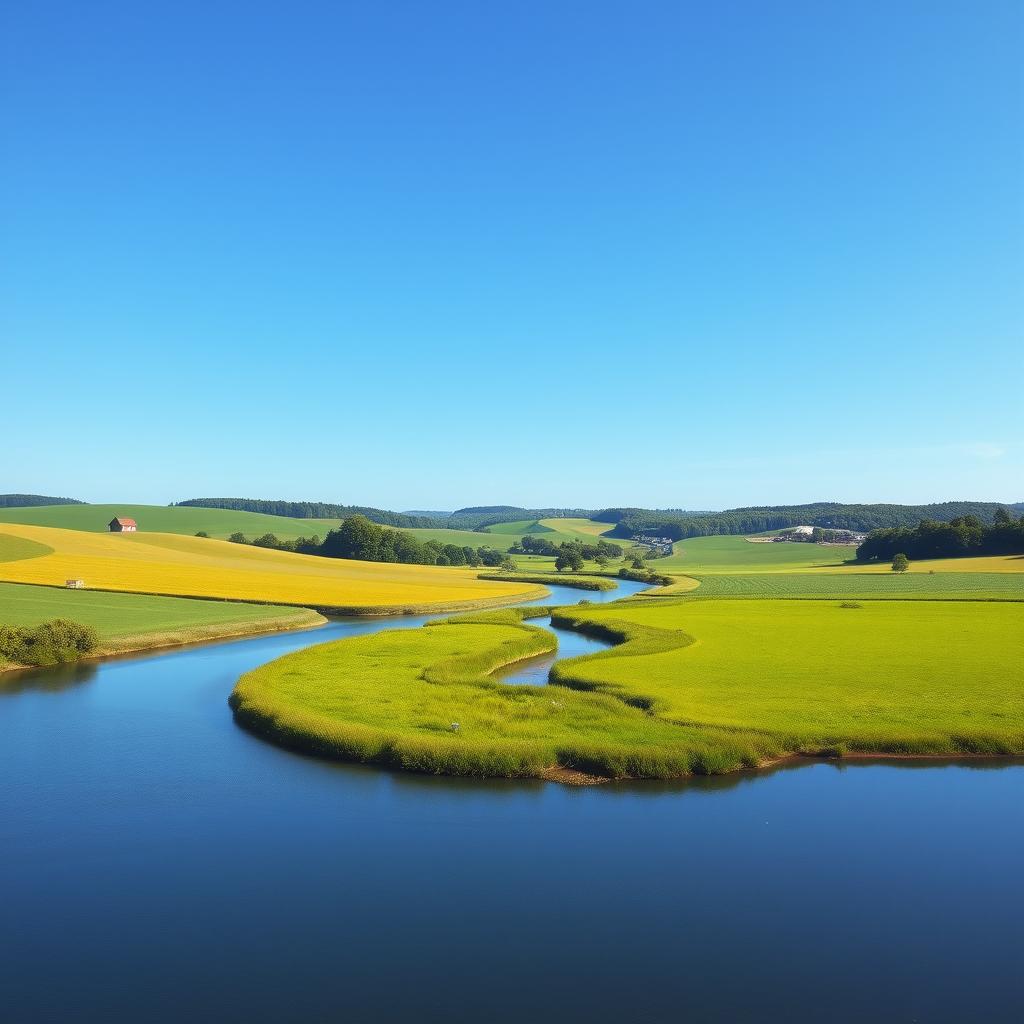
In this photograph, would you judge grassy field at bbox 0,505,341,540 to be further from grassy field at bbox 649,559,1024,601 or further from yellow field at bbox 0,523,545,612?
grassy field at bbox 649,559,1024,601

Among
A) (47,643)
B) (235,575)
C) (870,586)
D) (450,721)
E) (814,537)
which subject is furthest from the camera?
(814,537)

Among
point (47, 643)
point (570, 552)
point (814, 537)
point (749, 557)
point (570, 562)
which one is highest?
point (814, 537)

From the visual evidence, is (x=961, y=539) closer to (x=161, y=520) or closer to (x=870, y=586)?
(x=870, y=586)

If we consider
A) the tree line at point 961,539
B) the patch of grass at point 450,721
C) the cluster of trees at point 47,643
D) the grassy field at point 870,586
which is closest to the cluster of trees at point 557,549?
the grassy field at point 870,586

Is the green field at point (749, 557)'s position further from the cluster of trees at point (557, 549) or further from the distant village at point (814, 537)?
the cluster of trees at point (557, 549)

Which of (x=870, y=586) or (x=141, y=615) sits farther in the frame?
(x=870, y=586)

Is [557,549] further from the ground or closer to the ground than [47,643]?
further from the ground

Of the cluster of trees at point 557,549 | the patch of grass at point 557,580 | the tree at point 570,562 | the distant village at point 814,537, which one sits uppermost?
the distant village at point 814,537

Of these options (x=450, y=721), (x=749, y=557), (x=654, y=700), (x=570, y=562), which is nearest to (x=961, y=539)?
(x=749, y=557)

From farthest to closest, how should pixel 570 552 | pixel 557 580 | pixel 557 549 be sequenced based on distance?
pixel 557 549, pixel 570 552, pixel 557 580
